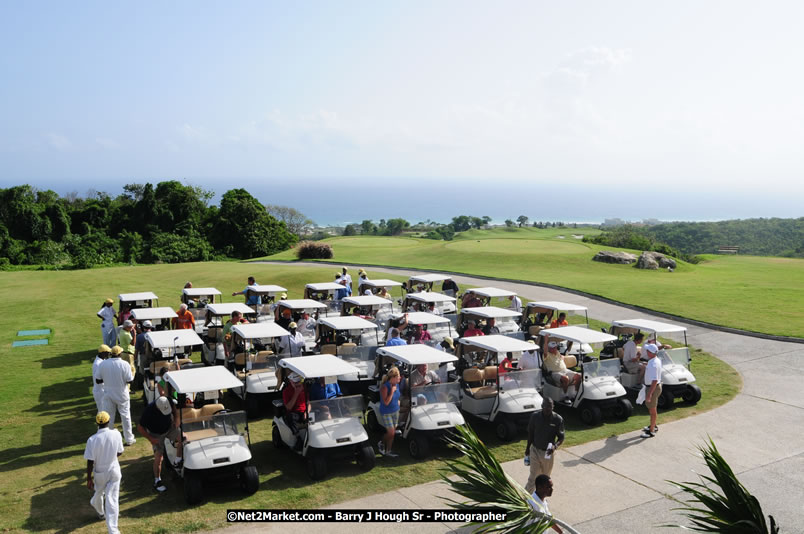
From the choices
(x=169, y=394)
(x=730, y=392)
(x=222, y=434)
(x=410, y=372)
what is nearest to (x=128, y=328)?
(x=169, y=394)

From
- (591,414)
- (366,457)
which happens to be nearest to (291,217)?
(591,414)

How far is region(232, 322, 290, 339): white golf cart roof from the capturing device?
41.5 ft

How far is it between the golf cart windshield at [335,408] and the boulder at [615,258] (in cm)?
3224

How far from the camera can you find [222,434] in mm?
9141

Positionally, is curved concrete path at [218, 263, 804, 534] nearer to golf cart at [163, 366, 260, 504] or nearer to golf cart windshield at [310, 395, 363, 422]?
golf cart at [163, 366, 260, 504]

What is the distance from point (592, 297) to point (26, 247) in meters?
50.4

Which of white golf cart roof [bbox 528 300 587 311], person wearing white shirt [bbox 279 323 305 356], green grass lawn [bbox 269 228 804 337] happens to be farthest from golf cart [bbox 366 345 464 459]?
green grass lawn [bbox 269 228 804 337]

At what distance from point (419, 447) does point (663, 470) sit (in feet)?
13.2

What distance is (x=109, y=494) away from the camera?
7.59 metres

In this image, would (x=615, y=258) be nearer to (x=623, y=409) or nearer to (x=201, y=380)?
(x=623, y=409)

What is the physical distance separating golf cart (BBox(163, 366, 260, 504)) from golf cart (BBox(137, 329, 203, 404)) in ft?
7.60

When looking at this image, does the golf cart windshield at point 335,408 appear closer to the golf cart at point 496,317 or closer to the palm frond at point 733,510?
the golf cart at point 496,317

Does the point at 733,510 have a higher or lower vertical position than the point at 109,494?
higher

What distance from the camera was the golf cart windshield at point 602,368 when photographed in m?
12.6
